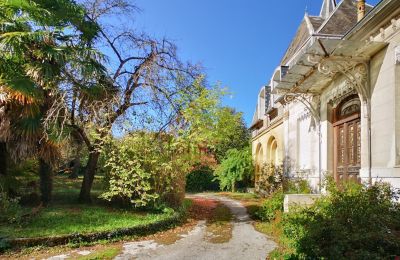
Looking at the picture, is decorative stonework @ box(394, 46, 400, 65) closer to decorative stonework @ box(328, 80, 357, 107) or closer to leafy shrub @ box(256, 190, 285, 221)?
decorative stonework @ box(328, 80, 357, 107)

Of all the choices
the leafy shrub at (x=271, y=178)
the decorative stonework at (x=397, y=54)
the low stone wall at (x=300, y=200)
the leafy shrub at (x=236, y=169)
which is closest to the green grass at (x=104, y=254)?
the low stone wall at (x=300, y=200)

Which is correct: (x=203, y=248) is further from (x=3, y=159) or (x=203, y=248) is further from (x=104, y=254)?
(x=3, y=159)

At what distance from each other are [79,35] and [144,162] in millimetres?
5045

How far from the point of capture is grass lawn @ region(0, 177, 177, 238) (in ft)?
28.5

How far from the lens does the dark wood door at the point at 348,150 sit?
10.1 meters

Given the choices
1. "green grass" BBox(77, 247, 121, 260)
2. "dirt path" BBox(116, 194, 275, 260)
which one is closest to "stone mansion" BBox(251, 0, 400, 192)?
"dirt path" BBox(116, 194, 275, 260)

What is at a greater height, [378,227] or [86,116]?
[86,116]

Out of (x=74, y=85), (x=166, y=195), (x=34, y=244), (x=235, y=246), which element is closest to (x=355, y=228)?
(x=235, y=246)

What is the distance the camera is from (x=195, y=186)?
30734mm

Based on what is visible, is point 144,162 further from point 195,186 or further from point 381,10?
point 195,186

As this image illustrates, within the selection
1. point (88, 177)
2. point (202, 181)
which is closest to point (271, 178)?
point (88, 177)

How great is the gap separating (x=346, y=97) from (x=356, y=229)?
650 cm

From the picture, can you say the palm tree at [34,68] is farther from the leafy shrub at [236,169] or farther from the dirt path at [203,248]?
the leafy shrub at [236,169]

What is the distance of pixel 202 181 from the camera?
30.8m
